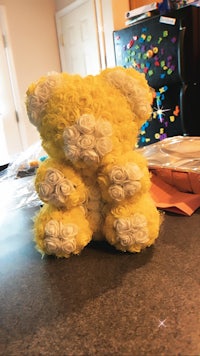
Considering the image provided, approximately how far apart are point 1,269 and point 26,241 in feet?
0.36

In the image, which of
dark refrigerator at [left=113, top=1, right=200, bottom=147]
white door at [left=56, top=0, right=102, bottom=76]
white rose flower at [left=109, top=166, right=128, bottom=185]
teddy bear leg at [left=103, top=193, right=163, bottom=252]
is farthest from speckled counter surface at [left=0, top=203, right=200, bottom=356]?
white door at [left=56, top=0, right=102, bottom=76]

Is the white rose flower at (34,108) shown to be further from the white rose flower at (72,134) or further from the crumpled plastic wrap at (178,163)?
the crumpled plastic wrap at (178,163)

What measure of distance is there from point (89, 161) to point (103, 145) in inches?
1.4

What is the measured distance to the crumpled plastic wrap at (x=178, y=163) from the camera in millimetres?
716

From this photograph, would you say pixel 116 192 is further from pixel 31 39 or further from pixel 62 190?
pixel 31 39

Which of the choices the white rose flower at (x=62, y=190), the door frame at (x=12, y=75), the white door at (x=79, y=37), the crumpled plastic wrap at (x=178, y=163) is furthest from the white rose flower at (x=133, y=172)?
the door frame at (x=12, y=75)

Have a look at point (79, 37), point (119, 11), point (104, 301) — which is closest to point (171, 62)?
point (119, 11)

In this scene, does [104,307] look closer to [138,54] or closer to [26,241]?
[26,241]

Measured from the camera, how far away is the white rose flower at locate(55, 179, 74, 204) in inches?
19.1

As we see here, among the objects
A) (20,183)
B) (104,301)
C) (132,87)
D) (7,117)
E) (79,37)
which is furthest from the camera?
(7,117)

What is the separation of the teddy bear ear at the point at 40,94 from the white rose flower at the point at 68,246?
217mm

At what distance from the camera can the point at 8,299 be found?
425 millimetres

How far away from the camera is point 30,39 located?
129 inches

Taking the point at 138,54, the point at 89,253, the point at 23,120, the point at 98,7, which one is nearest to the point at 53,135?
the point at 89,253
